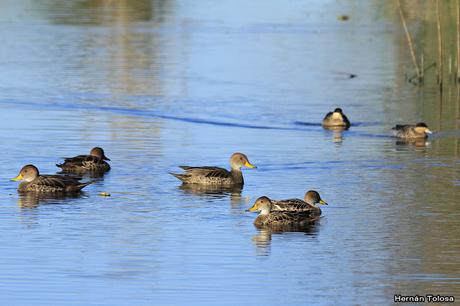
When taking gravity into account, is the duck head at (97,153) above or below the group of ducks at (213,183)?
above

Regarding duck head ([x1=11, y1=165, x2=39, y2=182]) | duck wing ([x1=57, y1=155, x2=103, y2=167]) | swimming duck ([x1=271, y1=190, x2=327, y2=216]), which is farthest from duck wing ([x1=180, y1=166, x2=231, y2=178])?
swimming duck ([x1=271, y1=190, x2=327, y2=216])

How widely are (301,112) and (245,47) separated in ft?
50.1

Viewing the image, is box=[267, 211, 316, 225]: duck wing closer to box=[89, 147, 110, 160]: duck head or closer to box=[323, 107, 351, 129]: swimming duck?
box=[89, 147, 110, 160]: duck head

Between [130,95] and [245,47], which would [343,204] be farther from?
[245,47]

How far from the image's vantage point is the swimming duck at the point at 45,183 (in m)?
18.5

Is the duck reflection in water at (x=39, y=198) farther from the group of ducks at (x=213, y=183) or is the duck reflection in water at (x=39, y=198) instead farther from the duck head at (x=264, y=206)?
the duck head at (x=264, y=206)

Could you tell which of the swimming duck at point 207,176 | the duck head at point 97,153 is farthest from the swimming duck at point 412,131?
the duck head at point 97,153

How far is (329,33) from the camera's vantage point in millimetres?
49875

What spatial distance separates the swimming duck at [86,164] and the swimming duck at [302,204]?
14.4 ft

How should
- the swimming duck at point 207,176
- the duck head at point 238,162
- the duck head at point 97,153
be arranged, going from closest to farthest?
the swimming duck at point 207,176
the duck head at point 238,162
the duck head at point 97,153

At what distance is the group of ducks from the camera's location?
54.2ft

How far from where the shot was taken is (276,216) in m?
16.5

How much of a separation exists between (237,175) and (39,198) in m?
3.14

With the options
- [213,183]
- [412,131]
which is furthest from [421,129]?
[213,183]
